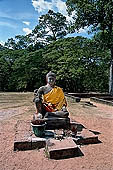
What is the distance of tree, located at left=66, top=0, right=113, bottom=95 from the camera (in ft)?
49.2

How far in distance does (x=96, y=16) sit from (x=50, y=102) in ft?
39.8

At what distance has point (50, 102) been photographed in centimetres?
532

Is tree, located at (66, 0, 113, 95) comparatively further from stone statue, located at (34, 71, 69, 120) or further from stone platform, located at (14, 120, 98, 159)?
stone platform, located at (14, 120, 98, 159)

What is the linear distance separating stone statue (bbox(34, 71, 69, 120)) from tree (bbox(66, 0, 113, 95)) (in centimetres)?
1094

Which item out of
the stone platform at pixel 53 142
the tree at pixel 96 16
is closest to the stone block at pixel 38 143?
the stone platform at pixel 53 142

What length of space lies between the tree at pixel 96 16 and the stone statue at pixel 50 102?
431 inches

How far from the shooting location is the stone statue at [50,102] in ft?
16.6

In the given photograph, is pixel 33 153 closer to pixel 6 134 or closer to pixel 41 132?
pixel 41 132

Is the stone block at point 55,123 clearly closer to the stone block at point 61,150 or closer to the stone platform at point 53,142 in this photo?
the stone platform at point 53,142

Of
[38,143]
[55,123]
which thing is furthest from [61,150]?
[55,123]

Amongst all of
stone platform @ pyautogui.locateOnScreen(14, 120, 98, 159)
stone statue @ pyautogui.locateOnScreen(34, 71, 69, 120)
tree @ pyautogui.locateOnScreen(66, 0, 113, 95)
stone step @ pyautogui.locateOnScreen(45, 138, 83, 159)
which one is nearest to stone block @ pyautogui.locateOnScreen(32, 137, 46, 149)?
stone platform @ pyautogui.locateOnScreen(14, 120, 98, 159)

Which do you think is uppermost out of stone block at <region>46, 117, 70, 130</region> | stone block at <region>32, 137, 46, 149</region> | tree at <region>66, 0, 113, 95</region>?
tree at <region>66, 0, 113, 95</region>

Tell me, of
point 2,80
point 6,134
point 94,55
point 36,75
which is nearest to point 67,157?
point 6,134

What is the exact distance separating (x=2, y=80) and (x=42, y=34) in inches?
342
